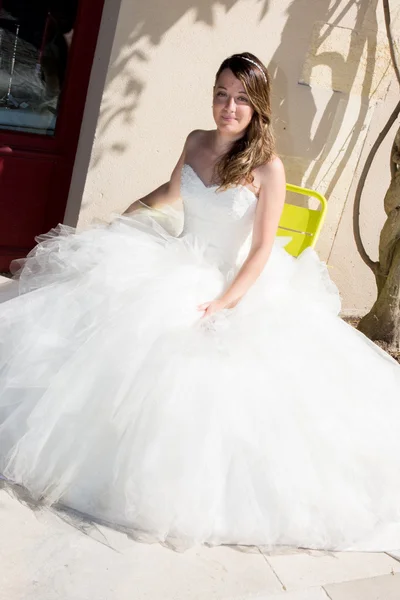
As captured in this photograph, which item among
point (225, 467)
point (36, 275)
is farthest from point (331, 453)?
point (36, 275)

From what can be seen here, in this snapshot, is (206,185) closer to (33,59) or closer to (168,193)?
(168,193)

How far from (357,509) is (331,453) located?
0.77 feet

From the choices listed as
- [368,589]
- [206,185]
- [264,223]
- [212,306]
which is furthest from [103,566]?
[206,185]

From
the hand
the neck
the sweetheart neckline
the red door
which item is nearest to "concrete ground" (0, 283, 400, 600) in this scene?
the hand

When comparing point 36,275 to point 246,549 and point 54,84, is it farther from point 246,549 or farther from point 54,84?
point 54,84

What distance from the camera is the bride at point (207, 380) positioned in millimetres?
3100

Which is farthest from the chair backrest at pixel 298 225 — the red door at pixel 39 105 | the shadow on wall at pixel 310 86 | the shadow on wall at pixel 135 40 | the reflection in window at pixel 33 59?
the reflection in window at pixel 33 59

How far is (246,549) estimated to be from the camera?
126 inches

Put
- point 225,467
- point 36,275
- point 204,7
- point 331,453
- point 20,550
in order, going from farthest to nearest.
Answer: point 204,7 → point 36,275 → point 331,453 → point 225,467 → point 20,550

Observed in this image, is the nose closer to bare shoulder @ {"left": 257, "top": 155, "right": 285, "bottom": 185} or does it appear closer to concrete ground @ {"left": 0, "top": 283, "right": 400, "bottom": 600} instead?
bare shoulder @ {"left": 257, "top": 155, "right": 285, "bottom": 185}

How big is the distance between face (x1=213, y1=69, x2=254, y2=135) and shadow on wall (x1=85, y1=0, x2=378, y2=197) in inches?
60.6

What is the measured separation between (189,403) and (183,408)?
0.11 ft

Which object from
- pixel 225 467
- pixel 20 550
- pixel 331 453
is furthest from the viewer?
pixel 331 453

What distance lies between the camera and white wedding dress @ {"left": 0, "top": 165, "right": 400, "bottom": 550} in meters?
3.09
